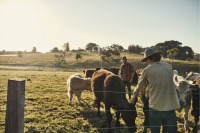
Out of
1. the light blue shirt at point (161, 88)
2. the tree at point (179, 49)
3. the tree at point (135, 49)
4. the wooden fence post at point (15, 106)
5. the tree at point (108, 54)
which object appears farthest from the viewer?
the tree at point (135, 49)

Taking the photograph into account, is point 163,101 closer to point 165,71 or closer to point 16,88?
point 165,71

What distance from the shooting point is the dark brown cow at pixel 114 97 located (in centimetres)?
748

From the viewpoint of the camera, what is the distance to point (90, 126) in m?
9.47

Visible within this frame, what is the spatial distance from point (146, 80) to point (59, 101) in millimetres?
9545

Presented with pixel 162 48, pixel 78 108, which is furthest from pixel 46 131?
pixel 162 48

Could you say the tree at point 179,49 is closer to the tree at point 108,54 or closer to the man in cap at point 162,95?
the tree at point 108,54

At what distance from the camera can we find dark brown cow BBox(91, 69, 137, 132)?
7.48m

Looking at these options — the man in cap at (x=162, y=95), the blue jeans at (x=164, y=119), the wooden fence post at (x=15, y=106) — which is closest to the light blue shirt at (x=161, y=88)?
the man in cap at (x=162, y=95)

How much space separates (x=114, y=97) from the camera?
27.7ft

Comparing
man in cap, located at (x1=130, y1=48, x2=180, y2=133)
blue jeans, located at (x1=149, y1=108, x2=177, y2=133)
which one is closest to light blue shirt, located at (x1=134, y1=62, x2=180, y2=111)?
man in cap, located at (x1=130, y1=48, x2=180, y2=133)

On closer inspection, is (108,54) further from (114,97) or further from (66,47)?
(114,97)

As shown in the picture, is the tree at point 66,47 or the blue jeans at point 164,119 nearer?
the blue jeans at point 164,119

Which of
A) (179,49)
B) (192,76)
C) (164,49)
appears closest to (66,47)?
(164,49)

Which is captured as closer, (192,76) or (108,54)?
(192,76)
